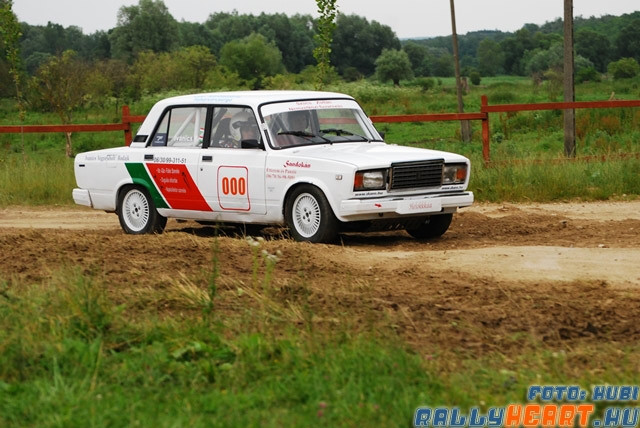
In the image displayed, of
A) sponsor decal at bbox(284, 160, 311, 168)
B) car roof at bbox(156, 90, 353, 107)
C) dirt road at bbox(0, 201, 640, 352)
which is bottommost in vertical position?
dirt road at bbox(0, 201, 640, 352)

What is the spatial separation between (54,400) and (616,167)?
12.8 metres

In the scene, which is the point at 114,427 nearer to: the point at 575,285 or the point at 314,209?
the point at 575,285

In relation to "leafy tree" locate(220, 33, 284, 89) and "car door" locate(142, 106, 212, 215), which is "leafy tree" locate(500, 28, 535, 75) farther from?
"car door" locate(142, 106, 212, 215)

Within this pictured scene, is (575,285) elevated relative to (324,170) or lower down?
lower down

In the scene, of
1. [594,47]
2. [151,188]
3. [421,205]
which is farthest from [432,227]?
[594,47]

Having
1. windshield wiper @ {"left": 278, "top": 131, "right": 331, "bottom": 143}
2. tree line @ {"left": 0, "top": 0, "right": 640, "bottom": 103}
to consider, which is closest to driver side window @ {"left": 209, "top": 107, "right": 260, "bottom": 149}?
windshield wiper @ {"left": 278, "top": 131, "right": 331, "bottom": 143}

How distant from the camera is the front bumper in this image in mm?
11773

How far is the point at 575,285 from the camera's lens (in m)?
9.18

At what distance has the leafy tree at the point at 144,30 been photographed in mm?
100812

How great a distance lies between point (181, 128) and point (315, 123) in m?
1.67

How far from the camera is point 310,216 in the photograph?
12273mm

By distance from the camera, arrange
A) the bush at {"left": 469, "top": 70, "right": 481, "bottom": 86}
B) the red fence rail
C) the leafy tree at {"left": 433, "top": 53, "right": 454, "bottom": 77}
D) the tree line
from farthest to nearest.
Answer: the leafy tree at {"left": 433, "top": 53, "right": 454, "bottom": 77}
the bush at {"left": 469, "top": 70, "right": 481, "bottom": 86}
the tree line
the red fence rail

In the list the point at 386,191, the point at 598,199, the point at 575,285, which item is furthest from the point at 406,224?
the point at 598,199

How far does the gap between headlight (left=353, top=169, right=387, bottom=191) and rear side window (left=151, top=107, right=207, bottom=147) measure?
2.42 metres
